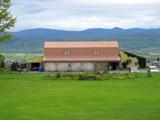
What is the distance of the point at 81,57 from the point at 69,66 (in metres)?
2.58

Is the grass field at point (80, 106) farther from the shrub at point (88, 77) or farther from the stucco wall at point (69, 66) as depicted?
the stucco wall at point (69, 66)

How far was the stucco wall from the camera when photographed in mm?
92062

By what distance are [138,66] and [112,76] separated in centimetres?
3450

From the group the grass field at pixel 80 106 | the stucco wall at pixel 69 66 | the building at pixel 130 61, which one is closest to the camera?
the grass field at pixel 80 106

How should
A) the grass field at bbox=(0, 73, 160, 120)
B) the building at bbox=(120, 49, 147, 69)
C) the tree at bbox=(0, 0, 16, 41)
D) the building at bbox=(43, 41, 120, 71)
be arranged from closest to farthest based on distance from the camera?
the grass field at bbox=(0, 73, 160, 120) → the tree at bbox=(0, 0, 16, 41) → the building at bbox=(43, 41, 120, 71) → the building at bbox=(120, 49, 147, 69)

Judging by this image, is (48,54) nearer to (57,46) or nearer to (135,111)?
(57,46)

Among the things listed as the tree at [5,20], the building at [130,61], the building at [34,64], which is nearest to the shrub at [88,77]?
the tree at [5,20]

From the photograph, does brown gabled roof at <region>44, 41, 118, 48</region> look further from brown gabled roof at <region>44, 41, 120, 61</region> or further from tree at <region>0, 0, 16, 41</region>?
tree at <region>0, 0, 16, 41</region>

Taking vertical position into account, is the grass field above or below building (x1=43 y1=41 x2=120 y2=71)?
below

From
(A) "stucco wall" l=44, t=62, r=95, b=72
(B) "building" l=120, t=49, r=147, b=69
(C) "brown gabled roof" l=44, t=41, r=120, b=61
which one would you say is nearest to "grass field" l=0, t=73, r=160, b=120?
(A) "stucco wall" l=44, t=62, r=95, b=72

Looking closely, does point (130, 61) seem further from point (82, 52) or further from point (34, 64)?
point (34, 64)

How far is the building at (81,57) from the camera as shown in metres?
92.2

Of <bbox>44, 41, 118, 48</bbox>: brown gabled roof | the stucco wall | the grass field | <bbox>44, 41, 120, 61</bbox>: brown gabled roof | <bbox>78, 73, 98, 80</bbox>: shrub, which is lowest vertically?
the grass field

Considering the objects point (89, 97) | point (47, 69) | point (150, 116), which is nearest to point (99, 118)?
point (150, 116)
